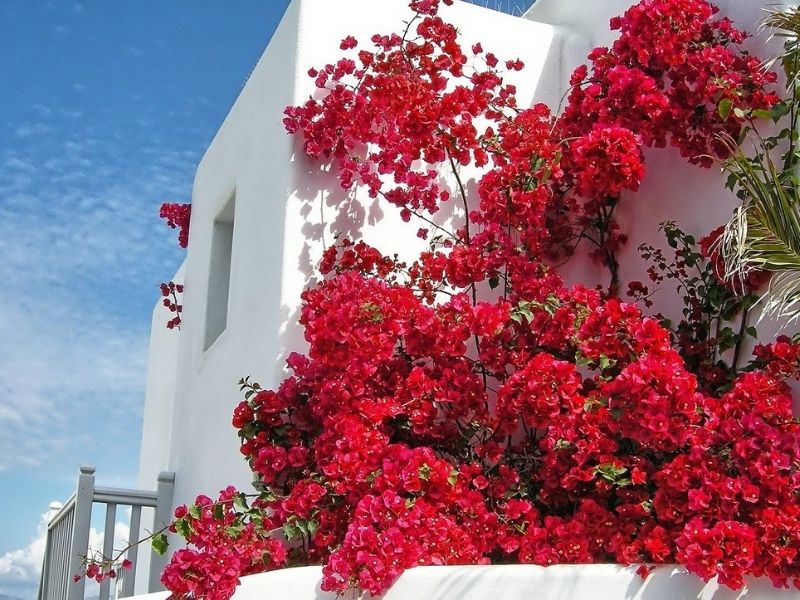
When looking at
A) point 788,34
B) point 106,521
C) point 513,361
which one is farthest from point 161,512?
point 788,34

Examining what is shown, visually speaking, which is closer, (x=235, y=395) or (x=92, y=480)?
(x=235, y=395)

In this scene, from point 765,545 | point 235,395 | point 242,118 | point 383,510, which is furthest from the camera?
point 242,118

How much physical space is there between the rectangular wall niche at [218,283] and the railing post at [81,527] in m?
1.49

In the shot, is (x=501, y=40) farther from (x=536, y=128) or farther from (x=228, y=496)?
(x=228, y=496)

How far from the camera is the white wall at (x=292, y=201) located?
22.3 feet

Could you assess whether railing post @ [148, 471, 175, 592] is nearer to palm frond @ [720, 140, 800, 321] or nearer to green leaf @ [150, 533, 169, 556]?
green leaf @ [150, 533, 169, 556]

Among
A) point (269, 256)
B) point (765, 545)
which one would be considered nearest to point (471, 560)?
point (765, 545)

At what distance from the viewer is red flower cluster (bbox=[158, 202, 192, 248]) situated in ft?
34.3

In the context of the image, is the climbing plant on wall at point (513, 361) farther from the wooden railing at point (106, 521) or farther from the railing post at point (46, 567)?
the railing post at point (46, 567)

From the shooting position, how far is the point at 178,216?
412 inches

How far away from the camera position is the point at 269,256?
7.10 metres

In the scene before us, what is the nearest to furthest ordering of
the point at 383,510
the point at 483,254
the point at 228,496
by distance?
the point at 383,510
the point at 228,496
the point at 483,254

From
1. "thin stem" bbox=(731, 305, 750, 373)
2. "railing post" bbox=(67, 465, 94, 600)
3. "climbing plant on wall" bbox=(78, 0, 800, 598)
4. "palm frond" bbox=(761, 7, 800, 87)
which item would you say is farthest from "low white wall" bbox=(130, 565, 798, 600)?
"railing post" bbox=(67, 465, 94, 600)

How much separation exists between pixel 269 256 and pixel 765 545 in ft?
11.8
